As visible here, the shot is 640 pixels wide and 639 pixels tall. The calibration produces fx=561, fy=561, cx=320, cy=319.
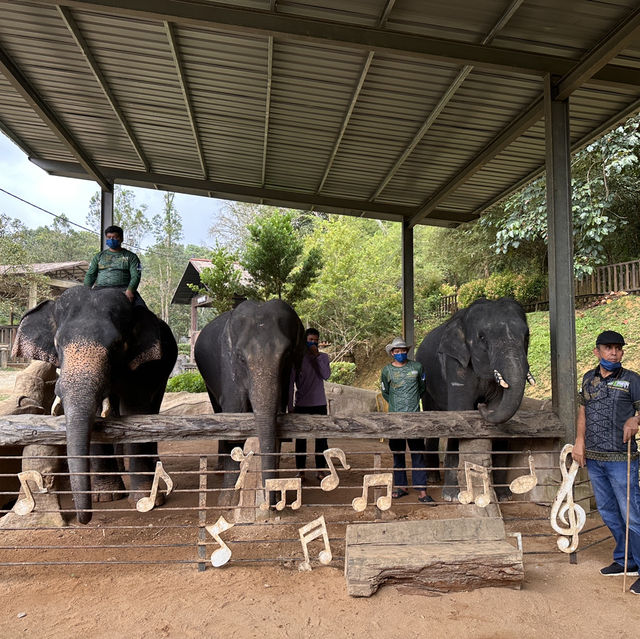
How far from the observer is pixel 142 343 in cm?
577

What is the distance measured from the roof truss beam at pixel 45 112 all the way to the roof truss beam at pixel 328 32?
1.76 metres

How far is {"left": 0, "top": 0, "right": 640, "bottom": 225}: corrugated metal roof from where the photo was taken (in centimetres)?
504

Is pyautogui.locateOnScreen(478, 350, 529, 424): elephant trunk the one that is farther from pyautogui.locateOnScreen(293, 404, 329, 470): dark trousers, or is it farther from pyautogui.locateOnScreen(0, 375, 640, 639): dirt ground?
pyautogui.locateOnScreen(293, 404, 329, 470): dark trousers

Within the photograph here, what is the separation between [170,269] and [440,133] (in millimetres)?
28970

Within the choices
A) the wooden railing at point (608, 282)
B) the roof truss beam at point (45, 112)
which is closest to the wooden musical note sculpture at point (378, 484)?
the roof truss beam at point (45, 112)

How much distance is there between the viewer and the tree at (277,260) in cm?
1323

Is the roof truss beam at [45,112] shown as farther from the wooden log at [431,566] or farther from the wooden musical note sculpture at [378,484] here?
the wooden log at [431,566]

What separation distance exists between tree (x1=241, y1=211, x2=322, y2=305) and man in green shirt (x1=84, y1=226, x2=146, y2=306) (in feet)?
22.3

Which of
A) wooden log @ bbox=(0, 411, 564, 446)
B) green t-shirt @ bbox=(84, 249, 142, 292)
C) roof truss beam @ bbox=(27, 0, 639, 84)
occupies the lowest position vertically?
wooden log @ bbox=(0, 411, 564, 446)

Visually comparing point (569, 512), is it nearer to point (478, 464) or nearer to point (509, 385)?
point (478, 464)

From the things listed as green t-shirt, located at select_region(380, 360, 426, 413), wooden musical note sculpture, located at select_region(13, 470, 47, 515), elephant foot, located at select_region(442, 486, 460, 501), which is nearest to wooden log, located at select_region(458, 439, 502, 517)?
elephant foot, located at select_region(442, 486, 460, 501)

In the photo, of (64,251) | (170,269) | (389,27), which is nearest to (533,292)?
(389,27)

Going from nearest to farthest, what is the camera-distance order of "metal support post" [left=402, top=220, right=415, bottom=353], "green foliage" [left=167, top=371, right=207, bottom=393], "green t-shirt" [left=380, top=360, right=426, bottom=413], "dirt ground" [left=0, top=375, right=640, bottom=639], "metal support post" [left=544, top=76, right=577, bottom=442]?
1. "dirt ground" [left=0, top=375, right=640, bottom=639]
2. "metal support post" [left=544, top=76, right=577, bottom=442]
3. "green t-shirt" [left=380, top=360, right=426, bottom=413]
4. "metal support post" [left=402, top=220, right=415, bottom=353]
5. "green foliage" [left=167, top=371, right=207, bottom=393]

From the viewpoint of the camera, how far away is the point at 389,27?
204 inches
